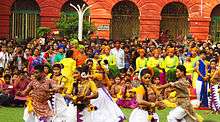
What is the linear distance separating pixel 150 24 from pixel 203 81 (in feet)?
71.6

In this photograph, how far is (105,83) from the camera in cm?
1441

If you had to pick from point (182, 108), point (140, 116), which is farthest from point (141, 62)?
point (140, 116)

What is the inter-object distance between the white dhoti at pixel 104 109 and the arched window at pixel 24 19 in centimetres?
2508

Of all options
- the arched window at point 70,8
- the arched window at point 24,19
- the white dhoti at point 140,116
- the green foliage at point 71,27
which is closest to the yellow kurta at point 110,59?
the white dhoti at point 140,116

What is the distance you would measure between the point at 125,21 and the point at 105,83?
81.8 feet

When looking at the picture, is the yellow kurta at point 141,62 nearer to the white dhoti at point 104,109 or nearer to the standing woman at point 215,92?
the standing woman at point 215,92

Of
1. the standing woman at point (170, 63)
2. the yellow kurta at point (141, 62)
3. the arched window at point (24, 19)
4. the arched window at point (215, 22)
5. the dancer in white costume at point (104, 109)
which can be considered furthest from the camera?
the arched window at point (215, 22)

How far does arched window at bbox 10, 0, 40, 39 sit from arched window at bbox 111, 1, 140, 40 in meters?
4.75

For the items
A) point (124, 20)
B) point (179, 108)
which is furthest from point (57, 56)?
point (124, 20)

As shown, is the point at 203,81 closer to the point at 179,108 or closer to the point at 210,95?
the point at 210,95

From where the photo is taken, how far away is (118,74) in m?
22.0

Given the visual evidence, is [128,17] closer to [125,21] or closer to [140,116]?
[125,21]

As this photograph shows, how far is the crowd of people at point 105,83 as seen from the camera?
10.9 meters

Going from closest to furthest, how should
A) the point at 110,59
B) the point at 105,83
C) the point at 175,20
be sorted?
the point at 105,83 → the point at 110,59 → the point at 175,20
